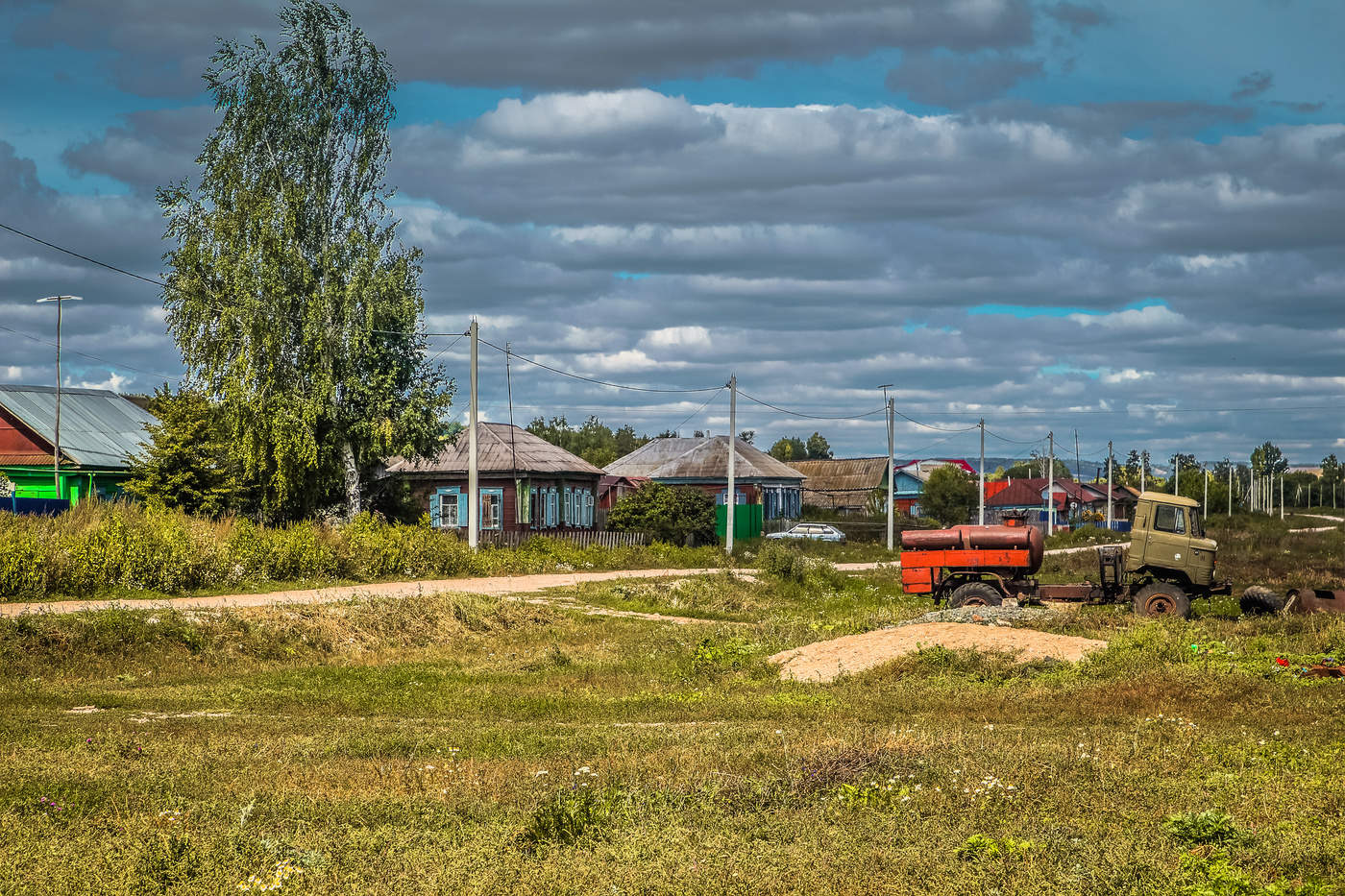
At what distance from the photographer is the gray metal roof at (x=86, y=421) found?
49.2 metres

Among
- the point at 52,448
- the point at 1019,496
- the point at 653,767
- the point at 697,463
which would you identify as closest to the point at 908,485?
the point at 1019,496

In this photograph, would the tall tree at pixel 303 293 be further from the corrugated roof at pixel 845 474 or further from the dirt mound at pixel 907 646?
the corrugated roof at pixel 845 474

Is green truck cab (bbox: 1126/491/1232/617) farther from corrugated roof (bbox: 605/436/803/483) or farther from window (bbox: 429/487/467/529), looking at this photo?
corrugated roof (bbox: 605/436/803/483)

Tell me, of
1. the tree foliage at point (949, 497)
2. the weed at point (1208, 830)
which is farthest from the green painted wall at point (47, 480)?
the tree foliage at point (949, 497)

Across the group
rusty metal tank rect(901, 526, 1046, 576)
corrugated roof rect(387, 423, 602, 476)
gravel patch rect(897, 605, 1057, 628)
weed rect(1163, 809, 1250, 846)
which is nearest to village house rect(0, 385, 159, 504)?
corrugated roof rect(387, 423, 602, 476)

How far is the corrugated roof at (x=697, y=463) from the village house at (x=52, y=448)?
2918 cm

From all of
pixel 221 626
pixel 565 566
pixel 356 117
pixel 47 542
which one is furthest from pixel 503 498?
pixel 221 626

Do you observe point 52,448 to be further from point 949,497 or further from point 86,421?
point 949,497

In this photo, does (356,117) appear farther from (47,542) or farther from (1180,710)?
(1180,710)

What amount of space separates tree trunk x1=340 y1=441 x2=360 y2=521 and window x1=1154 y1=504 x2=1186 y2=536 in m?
25.9

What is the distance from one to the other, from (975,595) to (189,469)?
27.8 metres

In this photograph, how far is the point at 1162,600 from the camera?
24.0 metres

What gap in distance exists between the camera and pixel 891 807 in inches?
335

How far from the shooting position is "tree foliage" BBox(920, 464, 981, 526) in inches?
3730
